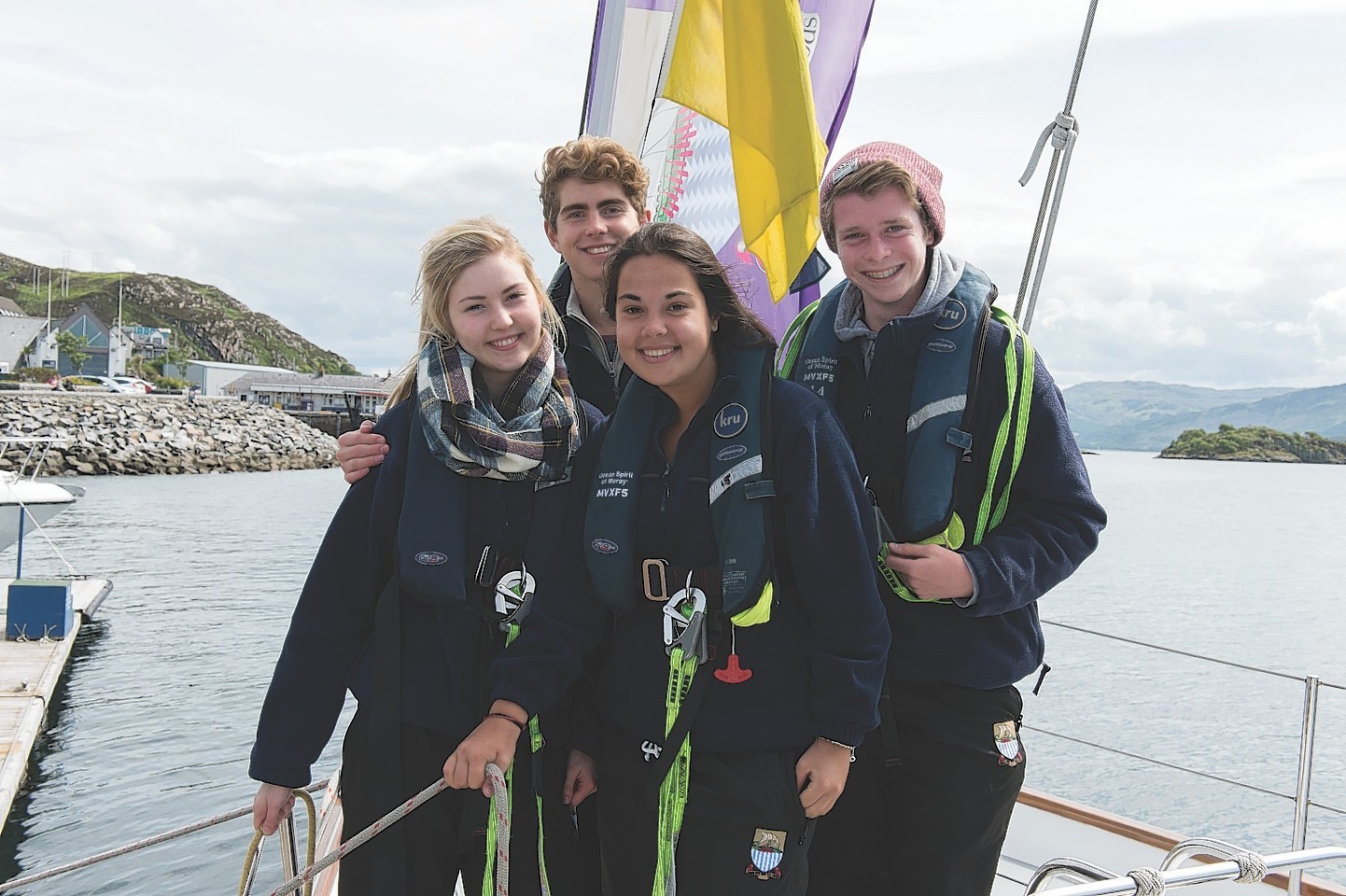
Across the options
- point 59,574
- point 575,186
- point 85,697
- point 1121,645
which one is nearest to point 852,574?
point 575,186

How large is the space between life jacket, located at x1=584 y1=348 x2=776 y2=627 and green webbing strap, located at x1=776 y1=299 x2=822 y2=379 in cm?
41

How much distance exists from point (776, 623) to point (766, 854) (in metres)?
0.40

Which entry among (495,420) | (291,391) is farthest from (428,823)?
(291,391)

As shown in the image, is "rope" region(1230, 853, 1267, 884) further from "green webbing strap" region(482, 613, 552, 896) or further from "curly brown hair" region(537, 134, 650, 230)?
"curly brown hair" region(537, 134, 650, 230)

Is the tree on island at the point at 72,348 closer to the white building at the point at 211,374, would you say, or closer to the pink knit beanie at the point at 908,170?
the white building at the point at 211,374

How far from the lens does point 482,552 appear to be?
2.05 m

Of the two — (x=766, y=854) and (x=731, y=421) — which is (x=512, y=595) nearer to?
(x=731, y=421)

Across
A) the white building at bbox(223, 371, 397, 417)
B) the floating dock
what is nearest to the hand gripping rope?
the floating dock

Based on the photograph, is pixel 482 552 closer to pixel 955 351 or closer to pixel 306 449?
pixel 955 351

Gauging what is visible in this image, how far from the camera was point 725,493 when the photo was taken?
6.02ft

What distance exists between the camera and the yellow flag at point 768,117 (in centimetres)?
250

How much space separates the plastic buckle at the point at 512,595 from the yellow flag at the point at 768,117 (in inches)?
41.4

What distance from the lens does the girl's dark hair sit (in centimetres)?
192

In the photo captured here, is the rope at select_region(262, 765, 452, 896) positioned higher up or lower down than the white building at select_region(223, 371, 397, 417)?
lower down
